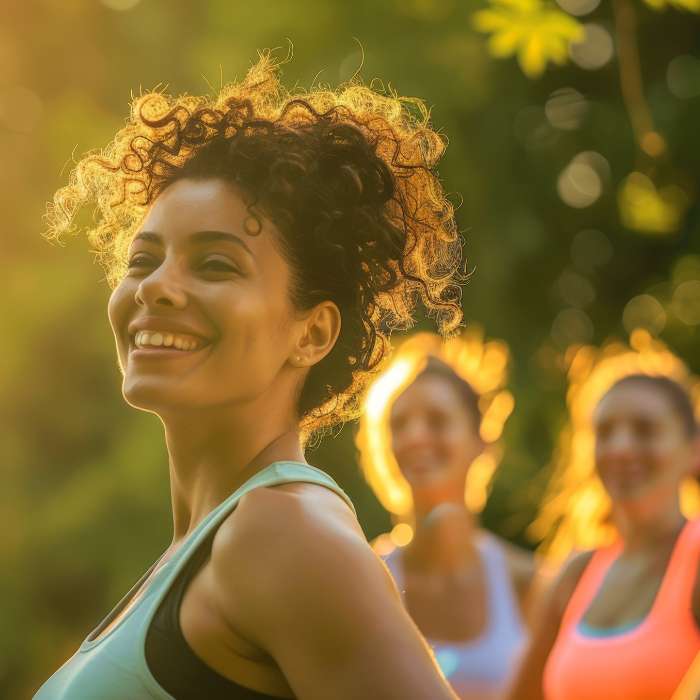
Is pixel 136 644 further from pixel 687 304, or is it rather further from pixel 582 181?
pixel 582 181

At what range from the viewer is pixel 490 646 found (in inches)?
224

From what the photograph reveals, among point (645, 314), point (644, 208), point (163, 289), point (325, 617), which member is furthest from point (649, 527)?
point (645, 314)

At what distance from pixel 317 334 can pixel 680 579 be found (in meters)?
2.60

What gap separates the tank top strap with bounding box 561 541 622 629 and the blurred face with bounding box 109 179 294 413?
289cm

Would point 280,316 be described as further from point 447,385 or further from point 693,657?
point 447,385

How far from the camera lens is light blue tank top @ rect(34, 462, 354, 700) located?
1960 millimetres

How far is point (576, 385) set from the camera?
6934 mm

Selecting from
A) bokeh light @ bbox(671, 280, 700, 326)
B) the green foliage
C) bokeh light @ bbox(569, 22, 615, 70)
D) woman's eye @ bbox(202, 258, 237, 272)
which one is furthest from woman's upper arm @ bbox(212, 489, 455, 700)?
bokeh light @ bbox(671, 280, 700, 326)

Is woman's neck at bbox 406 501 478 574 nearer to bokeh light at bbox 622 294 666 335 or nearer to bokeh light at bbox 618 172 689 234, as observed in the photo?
bokeh light at bbox 618 172 689 234

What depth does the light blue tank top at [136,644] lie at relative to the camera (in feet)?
6.43

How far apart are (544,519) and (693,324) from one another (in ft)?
15.5

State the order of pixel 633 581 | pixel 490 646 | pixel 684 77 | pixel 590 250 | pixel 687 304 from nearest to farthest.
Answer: pixel 633 581 < pixel 490 646 < pixel 687 304 < pixel 684 77 < pixel 590 250

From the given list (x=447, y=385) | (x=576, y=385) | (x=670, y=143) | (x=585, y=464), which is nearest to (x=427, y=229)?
(x=585, y=464)

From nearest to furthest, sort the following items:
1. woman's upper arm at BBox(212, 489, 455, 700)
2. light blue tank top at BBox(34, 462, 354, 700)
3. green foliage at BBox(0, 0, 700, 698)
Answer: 1. woman's upper arm at BBox(212, 489, 455, 700)
2. light blue tank top at BBox(34, 462, 354, 700)
3. green foliage at BBox(0, 0, 700, 698)
